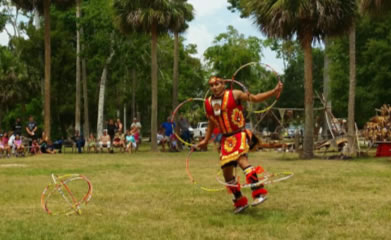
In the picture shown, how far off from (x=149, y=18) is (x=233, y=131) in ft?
60.3

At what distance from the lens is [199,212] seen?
7730 mm

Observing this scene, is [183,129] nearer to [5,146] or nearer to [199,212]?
[5,146]

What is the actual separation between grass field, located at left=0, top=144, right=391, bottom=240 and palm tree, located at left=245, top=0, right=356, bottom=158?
308 inches

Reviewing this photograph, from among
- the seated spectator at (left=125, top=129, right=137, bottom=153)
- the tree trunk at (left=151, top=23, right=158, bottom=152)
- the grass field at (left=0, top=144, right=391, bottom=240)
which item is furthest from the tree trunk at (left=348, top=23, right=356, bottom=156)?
the seated spectator at (left=125, top=129, right=137, bottom=153)

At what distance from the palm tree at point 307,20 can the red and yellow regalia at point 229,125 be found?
11.5 meters

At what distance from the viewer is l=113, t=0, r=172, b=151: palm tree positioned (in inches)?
1010

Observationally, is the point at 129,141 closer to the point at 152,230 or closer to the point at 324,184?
the point at 324,184

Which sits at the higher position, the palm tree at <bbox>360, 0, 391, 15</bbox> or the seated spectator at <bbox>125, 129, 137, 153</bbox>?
the palm tree at <bbox>360, 0, 391, 15</bbox>

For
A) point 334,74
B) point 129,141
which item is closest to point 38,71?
point 129,141

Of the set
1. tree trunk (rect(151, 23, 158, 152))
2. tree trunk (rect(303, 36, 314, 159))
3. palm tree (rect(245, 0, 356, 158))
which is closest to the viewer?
palm tree (rect(245, 0, 356, 158))

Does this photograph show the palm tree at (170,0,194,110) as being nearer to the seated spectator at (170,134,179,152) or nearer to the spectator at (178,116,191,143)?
the spectator at (178,116,191,143)

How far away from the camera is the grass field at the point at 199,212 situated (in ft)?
20.4

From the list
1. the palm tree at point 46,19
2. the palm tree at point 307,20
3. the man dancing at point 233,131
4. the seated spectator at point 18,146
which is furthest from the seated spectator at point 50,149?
the man dancing at point 233,131

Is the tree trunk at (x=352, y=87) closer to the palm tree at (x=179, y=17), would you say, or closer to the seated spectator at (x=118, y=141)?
the palm tree at (x=179, y=17)
